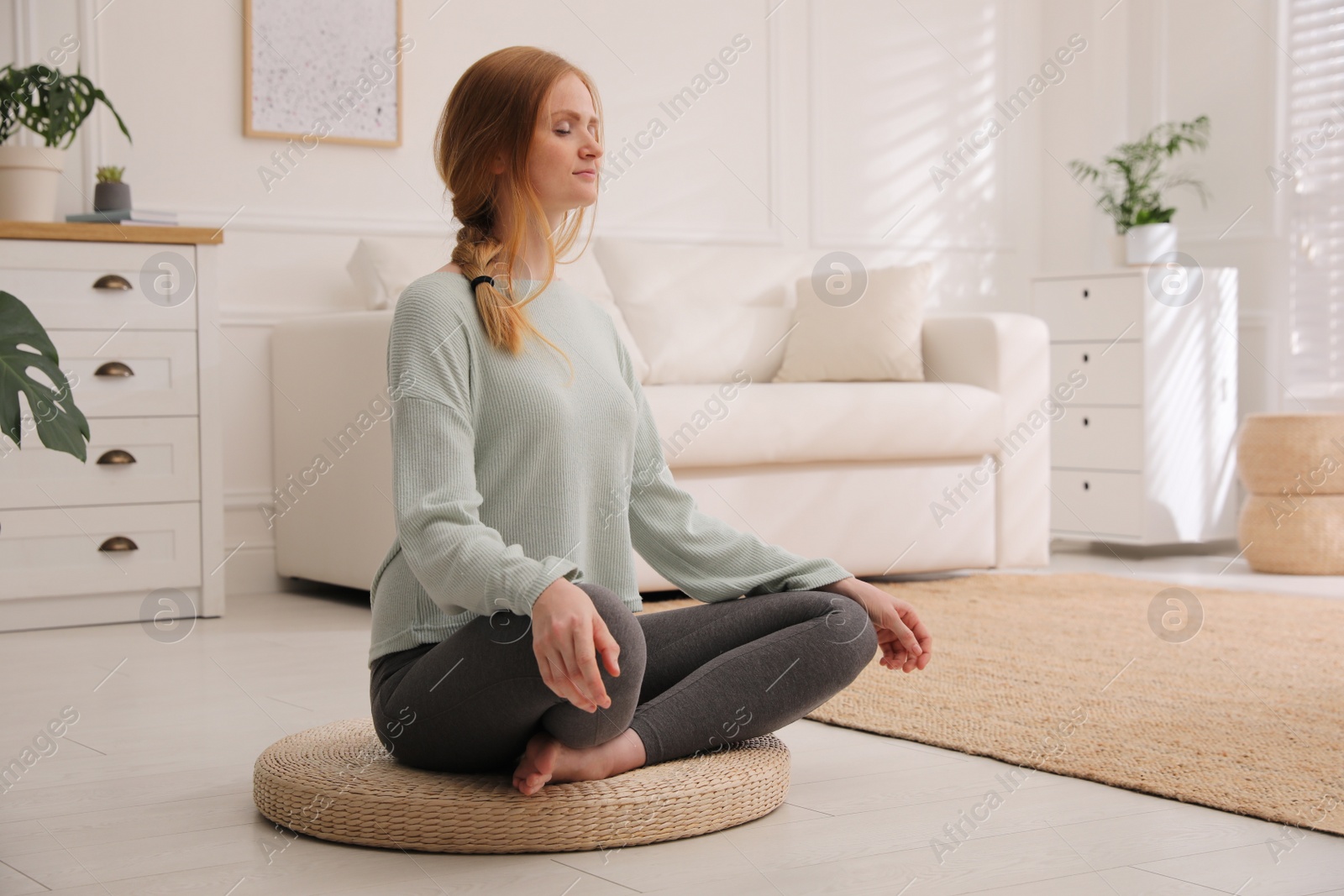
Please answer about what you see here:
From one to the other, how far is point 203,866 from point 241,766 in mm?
429

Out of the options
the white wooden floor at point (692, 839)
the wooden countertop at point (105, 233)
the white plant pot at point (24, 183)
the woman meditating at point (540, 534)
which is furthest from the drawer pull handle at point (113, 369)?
the woman meditating at point (540, 534)

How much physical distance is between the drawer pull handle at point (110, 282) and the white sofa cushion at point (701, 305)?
124cm

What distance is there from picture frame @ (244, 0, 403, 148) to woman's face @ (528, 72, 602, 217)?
2344mm

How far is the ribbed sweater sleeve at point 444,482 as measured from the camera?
1.18 m

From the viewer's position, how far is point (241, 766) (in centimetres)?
175

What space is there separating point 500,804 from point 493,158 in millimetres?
654

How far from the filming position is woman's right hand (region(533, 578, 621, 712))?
→ 3.67 feet

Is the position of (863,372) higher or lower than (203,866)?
higher

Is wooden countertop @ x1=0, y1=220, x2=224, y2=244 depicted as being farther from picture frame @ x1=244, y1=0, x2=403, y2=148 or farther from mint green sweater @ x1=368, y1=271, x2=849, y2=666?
mint green sweater @ x1=368, y1=271, x2=849, y2=666

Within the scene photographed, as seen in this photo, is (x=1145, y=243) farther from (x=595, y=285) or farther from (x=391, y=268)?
(x=391, y=268)

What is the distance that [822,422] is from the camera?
10.7ft

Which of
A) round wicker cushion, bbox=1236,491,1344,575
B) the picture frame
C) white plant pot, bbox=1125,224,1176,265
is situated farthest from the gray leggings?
white plant pot, bbox=1125,224,1176,265

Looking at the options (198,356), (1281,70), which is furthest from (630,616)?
(1281,70)

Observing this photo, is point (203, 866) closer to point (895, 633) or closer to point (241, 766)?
point (241, 766)
